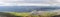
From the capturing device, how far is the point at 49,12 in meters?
0.57

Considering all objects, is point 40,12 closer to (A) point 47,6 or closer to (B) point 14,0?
(A) point 47,6

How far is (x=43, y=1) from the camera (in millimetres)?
615

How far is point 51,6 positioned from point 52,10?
3 centimetres

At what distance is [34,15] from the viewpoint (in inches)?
22.1

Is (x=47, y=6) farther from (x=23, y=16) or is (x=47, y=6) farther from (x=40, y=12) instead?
(x=23, y=16)

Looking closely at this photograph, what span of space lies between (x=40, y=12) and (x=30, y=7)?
0.24ft

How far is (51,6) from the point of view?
0.58m

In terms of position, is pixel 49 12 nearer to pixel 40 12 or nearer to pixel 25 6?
pixel 40 12

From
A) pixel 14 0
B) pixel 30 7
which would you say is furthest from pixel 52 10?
pixel 14 0

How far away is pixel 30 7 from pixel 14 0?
0.42 feet

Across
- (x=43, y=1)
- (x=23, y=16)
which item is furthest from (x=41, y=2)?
(x=23, y=16)

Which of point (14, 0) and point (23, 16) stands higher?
point (14, 0)

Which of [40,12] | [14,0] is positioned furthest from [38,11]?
[14,0]

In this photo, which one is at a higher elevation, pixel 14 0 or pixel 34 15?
pixel 14 0
